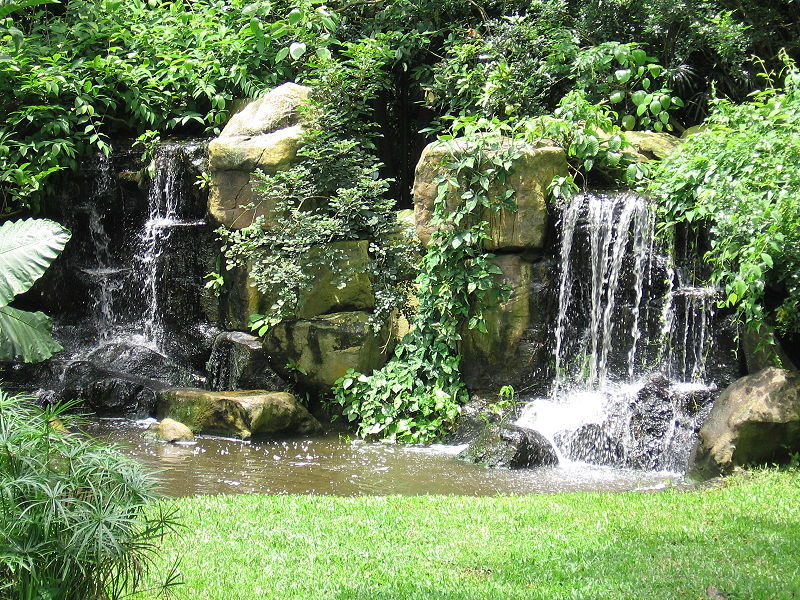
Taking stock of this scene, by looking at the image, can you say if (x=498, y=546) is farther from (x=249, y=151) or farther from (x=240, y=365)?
(x=249, y=151)

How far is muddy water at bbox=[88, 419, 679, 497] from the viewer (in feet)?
25.2

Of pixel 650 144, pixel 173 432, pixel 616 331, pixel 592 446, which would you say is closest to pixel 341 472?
pixel 173 432

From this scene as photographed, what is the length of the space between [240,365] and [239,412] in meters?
1.40

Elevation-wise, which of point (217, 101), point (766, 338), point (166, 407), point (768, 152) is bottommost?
point (166, 407)

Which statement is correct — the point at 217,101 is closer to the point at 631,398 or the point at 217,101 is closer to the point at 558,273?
the point at 558,273

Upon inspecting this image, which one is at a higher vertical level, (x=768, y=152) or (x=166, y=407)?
(x=768, y=152)

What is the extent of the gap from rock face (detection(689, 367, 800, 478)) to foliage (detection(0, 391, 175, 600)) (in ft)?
17.9

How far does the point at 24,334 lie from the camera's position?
4668mm

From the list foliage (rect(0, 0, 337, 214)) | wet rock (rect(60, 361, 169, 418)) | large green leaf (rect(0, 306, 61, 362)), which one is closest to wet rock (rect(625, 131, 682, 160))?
foliage (rect(0, 0, 337, 214))

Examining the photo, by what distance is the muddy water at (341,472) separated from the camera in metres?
7.69

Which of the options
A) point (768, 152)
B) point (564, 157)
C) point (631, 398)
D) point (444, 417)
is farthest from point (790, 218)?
point (444, 417)

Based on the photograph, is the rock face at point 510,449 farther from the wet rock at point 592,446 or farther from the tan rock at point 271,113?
the tan rock at point 271,113

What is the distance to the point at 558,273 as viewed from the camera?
1038 centimetres

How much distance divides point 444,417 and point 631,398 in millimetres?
2200
